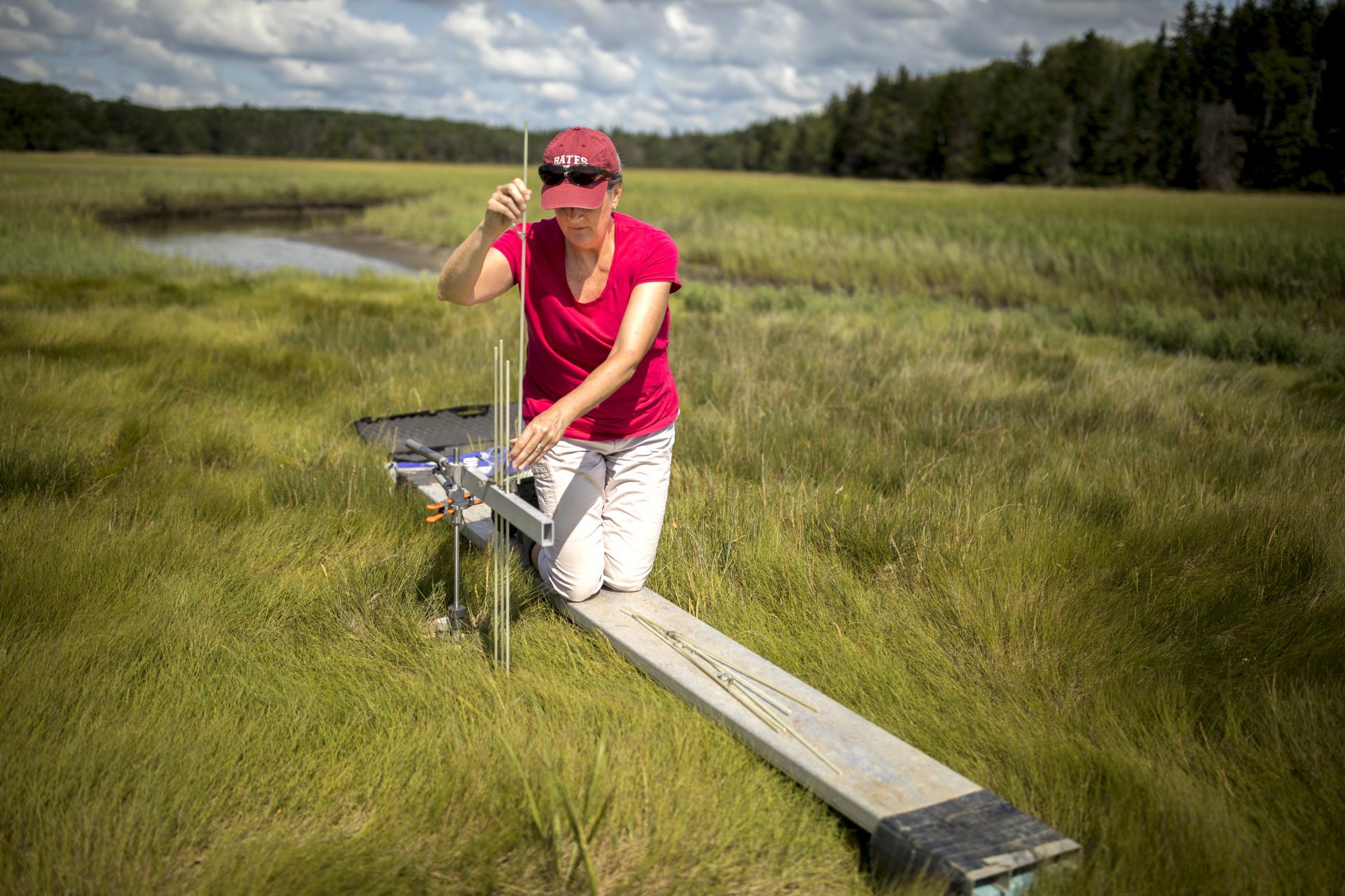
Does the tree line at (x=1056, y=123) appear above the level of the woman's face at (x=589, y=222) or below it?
above

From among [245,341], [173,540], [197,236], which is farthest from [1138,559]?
[197,236]

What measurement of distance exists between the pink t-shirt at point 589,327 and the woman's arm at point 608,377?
11 cm

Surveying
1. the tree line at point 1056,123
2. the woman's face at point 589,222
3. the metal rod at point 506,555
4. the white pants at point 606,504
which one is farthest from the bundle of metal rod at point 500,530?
the tree line at point 1056,123

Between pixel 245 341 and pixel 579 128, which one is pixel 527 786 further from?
pixel 245 341

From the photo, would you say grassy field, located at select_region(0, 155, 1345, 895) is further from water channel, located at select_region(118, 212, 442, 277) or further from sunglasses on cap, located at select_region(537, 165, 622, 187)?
water channel, located at select_region(118, 212, 442, 277)

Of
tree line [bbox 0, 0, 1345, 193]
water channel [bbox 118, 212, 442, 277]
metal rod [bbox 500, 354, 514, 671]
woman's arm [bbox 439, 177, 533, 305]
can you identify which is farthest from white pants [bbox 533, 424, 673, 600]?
tree line [bbox 0, 0, 1345, 193]

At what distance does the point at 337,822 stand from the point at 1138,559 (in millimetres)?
3102

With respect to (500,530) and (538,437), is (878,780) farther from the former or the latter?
(500,530)

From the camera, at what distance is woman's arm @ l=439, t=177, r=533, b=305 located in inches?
108

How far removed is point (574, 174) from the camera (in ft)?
9.28

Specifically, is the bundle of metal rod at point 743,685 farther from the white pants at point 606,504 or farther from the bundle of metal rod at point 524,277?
the bundle of metal rod at point 524,277

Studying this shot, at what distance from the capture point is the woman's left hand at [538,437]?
2486mm

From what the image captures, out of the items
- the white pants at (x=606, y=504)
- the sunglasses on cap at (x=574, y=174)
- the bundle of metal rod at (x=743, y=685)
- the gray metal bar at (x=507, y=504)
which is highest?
the sunglasses on cap at (x=574, y=174)

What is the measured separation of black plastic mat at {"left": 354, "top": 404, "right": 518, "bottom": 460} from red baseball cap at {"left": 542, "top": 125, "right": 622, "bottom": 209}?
7.97 ft
